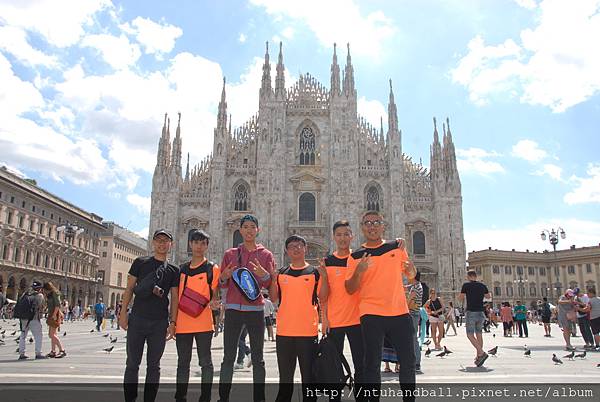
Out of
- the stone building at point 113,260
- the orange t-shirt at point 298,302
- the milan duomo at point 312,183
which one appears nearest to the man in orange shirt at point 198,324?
the orange t-shirt at point 298,302

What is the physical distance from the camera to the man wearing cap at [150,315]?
177 inches

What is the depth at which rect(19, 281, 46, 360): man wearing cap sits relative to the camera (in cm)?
863

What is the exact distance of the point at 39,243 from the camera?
41438mm

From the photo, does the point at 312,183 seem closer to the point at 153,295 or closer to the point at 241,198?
the point at 241,198

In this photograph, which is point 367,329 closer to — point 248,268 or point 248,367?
point 248,268

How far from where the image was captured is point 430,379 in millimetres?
6145

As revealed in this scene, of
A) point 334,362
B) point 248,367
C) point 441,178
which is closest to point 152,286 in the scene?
point 334,362

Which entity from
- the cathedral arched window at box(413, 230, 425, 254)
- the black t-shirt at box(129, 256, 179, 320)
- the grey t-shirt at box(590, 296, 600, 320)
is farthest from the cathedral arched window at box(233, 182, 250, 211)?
the black t-shirt at box(129, 256, 179, 320)

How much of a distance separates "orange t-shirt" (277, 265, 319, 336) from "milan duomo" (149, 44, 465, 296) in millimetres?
31318

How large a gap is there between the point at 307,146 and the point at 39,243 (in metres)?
25.8

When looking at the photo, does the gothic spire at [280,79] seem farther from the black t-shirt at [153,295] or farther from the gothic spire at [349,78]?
the black t-shirt at [153,295]

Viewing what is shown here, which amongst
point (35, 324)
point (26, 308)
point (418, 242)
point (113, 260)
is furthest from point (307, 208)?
point (113, 260)

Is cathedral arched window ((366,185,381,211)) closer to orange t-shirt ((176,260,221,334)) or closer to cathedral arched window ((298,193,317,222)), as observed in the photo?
cathedral arched window ((298,193,317,222))

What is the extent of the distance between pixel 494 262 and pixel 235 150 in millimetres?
38152
